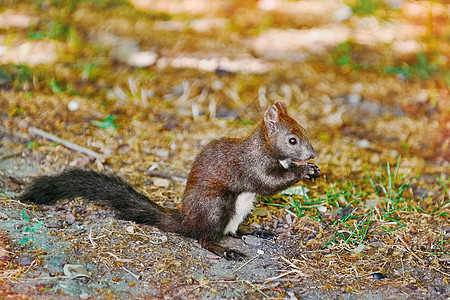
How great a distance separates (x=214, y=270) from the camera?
9.82ft

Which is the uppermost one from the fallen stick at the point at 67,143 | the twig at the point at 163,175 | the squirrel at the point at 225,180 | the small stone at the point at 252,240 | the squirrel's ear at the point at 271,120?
the squirrel's ear at the point at 271,120

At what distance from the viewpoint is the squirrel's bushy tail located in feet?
10.8

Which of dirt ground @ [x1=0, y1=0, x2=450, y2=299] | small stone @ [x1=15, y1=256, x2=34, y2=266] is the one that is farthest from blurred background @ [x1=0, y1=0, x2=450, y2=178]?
small stone @ [x1=15, y1=256, x2=34, y2=266]

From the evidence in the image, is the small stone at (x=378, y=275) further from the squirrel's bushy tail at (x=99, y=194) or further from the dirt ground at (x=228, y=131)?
the squirrel's bushy tail at (x=99, y=194)

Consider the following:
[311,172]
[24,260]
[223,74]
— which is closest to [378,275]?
[311,172]

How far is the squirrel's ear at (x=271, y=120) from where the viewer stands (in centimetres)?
328

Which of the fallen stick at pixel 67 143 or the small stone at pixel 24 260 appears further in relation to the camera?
the fallen stick at pixel 67 143

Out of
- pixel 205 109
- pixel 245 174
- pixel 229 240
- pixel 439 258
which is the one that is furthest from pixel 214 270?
pixel 205 109

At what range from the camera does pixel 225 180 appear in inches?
127

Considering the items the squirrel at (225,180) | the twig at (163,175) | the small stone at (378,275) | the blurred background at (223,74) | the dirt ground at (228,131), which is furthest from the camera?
the blurred background at (223,74)

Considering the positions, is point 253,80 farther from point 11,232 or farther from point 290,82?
point 11,232

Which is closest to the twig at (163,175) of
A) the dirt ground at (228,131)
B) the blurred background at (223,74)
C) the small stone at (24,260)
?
the dirt ground at (228,131)

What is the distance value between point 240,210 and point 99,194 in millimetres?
813

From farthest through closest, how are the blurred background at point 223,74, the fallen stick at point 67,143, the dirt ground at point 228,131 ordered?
1. the blurred background at point 223,74
2. the fallen stick at point 67,143
3. the dirt ground at point 228,131
